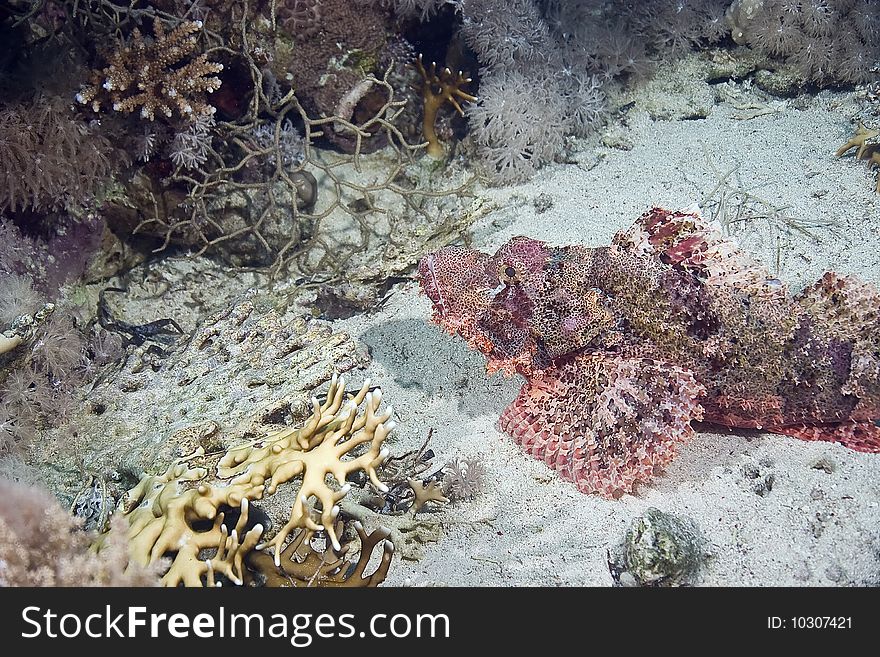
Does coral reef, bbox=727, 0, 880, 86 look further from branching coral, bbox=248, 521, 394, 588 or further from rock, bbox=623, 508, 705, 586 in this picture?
branching coral, bbox=248, 521, 394, 588

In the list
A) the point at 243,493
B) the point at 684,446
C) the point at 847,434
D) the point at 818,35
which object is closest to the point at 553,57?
the point at 818,35

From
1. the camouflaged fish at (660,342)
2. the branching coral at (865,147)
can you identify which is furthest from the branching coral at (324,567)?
the branching coral at (865,147)

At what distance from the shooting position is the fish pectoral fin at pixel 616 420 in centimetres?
300

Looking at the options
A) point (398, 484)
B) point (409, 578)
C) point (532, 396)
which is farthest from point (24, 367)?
point (532, 396)

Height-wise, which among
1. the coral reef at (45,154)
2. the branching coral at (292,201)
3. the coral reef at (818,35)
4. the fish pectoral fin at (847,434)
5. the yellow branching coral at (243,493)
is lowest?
the fish pectoral fin at (847,434)

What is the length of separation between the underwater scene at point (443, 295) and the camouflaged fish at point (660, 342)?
0.02m

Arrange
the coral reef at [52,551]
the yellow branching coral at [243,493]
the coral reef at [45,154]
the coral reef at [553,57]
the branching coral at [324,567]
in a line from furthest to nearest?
1. the coral reef at [553,57]
2. the coral reef at [45,154]
3. the branching coral at [324,567]
4. the yellow branching coral at [243,493]
5. the coral reef at [52,551]

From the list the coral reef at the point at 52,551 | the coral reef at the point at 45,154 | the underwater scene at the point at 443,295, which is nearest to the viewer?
the coral reef at the point at 52,551

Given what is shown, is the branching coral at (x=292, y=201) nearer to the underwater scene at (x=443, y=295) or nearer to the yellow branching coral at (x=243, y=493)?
the underwater scene at (x=443, y=295)

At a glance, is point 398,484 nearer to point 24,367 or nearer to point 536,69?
point 24,367

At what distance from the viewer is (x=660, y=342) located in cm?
313

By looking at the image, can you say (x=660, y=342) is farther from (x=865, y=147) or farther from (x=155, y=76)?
(x=155, y=76)

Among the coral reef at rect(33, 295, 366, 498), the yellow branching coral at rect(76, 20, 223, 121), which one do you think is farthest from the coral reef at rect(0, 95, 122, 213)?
the coral reef at rect(33, 295, 366, 498)

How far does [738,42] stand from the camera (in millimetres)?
6410
